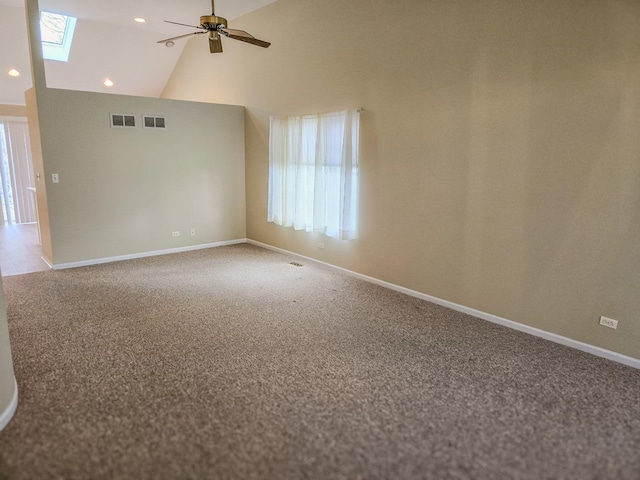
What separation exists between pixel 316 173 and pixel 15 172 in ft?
21.9

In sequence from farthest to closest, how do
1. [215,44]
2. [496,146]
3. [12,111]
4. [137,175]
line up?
[12,111], [137,175], [215,44], [496,146]

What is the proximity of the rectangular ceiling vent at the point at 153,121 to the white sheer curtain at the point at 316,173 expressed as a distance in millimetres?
1528

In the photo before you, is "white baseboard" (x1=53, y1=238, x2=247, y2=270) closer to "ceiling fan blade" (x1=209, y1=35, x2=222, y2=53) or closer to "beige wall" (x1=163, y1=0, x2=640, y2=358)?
"beige wall" (x1=163, y1=0, x2=640, y2=358)

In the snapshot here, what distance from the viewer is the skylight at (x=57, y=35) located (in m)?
6.39

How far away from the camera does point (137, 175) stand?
18.2 ft

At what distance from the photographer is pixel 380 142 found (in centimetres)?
440

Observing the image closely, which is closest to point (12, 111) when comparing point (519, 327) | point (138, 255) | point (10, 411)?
Answer: point (138, 255)

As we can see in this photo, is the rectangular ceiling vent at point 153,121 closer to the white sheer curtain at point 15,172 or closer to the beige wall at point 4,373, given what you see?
the beige wall at point 4,373

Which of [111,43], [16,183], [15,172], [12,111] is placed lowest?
[16,183]

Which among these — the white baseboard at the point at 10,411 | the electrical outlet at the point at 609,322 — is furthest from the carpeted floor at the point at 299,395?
the electrical outlet at the point at 609,322

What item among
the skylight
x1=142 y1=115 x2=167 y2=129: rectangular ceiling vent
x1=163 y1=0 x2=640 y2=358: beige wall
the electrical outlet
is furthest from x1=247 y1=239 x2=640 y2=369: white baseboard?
the skylight

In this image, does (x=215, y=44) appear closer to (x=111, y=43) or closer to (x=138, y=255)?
(x=138, y=255)

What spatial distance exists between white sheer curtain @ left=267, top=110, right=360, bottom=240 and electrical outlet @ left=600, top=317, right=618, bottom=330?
8.51 feet

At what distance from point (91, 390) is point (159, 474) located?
3.10 feet
